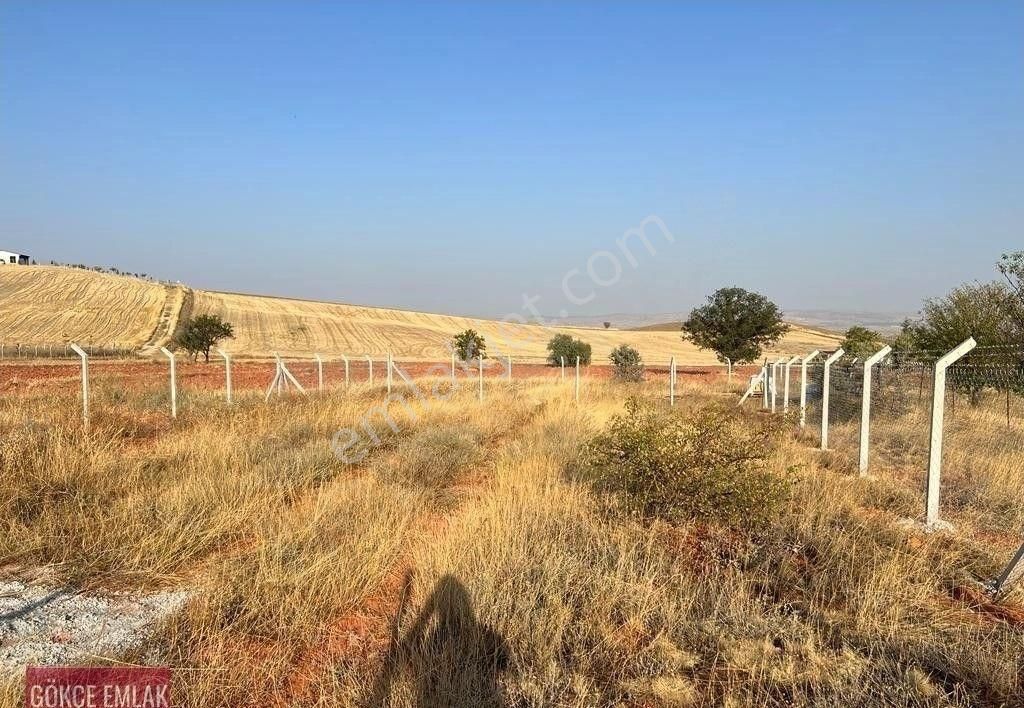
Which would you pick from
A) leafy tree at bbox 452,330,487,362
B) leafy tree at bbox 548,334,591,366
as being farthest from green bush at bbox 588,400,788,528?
leafy tree at bbox 548,334,591,366

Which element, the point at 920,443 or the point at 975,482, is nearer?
the point at 975,482

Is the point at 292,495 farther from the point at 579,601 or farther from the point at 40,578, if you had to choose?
the point at 579,601

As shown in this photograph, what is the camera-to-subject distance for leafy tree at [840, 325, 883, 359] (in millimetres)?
26125

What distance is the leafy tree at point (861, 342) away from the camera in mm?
26125

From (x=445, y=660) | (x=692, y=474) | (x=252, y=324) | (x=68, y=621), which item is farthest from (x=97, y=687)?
(x=252, y=324)

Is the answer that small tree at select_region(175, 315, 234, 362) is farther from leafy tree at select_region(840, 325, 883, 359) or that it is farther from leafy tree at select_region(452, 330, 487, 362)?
leafy tree at select_region(840, 325, 883, 359)

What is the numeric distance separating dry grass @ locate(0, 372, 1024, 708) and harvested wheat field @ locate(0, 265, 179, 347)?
54.7 meters

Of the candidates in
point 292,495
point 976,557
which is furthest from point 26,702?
point 976,557

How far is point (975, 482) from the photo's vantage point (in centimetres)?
688

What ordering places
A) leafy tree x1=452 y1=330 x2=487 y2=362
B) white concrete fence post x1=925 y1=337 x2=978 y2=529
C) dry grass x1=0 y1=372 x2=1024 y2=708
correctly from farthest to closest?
leafy tree x1=452 y1=330 x2=487 y2=362, white concrete fence post x1=925 y1=337 x2=978 y2=529, dry grass x1=0 y1=372 x2=1024 y2=708

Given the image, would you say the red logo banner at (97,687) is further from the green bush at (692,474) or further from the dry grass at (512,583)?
the green bush at (692,474)

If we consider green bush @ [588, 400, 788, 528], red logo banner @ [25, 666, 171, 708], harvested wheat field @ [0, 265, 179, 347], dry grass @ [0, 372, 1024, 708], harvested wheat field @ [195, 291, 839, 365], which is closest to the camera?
red logo banner @ [25, 666, 171, 708]

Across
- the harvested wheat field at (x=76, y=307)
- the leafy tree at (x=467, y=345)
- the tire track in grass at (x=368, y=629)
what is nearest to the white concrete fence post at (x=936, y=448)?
the tire track in grass at (x=368, y=629)

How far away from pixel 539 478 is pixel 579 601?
271cm
